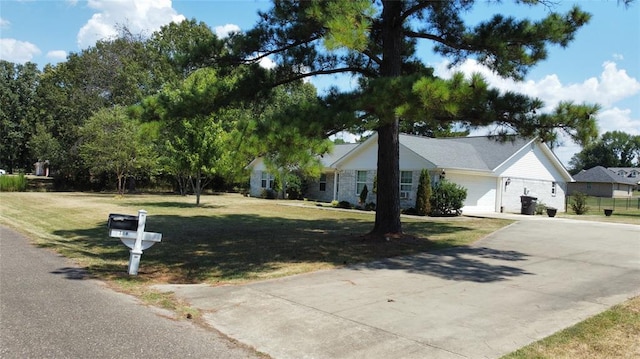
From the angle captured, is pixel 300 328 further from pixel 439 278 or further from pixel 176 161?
pixel 176 161

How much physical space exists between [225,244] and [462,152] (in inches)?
737

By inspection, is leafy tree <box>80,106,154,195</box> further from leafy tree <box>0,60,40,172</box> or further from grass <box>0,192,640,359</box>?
leafy tree <box>0,60,40,172</box>

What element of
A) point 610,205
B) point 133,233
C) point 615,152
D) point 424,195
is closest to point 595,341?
point 133,233

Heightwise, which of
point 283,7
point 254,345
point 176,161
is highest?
point 283,7

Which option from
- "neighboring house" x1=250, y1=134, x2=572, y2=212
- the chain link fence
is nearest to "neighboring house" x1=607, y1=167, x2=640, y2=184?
the chain link fence

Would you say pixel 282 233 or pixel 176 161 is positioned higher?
pixel 176 161

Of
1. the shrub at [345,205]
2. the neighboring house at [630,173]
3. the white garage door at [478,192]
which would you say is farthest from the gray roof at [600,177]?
the shrub at [345,205]

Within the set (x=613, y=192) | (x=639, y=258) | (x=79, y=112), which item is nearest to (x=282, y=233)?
(x=639, y=258)

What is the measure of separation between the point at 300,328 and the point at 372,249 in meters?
5.76

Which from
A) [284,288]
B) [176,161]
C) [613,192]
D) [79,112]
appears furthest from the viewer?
[613,192]

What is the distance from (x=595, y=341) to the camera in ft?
16.4

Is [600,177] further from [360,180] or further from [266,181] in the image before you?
[360,180]

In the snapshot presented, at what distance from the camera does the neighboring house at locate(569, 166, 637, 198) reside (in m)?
61.2

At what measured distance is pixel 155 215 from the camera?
64.1 feet
